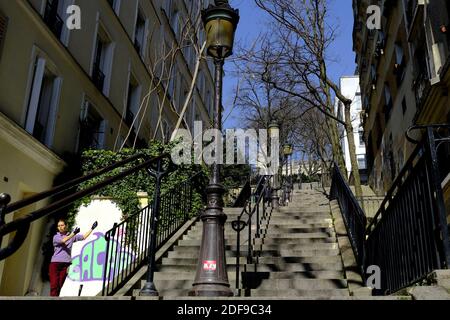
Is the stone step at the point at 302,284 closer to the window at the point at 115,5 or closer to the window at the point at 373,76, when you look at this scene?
the window at the point at 115,5

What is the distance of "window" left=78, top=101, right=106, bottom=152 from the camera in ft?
52.3

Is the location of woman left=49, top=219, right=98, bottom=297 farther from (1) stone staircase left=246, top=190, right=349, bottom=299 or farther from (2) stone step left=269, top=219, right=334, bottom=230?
(2) stone step left=269, top=219, right=334, bottom=230

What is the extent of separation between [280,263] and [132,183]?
629 centimetres

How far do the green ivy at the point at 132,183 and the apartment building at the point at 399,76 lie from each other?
660cm

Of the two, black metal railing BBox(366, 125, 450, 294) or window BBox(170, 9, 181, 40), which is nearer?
black metal railing BBox(366, 125, 450, 294)

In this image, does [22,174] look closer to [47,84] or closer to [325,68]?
[47,84]

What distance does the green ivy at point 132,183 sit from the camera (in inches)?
503

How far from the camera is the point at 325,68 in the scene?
18.9 meters

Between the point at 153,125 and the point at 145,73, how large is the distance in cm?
267

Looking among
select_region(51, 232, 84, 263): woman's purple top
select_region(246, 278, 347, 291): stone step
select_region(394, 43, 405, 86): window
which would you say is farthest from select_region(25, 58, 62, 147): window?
select_region(394, 43, 405, 86): window

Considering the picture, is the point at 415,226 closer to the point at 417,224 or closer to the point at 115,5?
the point at 417,224

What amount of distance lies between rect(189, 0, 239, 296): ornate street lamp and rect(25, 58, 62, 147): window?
753cm
